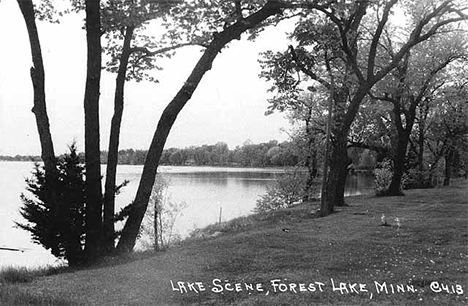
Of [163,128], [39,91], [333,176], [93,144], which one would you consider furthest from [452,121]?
[39,91]

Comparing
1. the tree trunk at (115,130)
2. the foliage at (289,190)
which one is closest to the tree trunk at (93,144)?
the tree trunk at (115,130)

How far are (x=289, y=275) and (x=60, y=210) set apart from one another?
6.38m

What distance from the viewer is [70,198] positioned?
12.0m

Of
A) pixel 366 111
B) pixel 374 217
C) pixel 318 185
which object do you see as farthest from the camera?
pixel 318 185

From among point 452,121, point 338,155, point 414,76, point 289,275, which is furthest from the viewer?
point 452,121

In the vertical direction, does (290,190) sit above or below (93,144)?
below

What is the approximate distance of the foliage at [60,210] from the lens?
1183 cm

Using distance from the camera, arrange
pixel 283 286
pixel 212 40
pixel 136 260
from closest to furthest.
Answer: pixel 283 286 < pixel 136 260 < pixel 212 40

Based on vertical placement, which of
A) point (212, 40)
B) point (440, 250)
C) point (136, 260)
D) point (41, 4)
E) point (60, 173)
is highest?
point (41, 4)

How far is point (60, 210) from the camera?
11.8 m

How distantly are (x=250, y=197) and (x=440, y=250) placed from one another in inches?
1566

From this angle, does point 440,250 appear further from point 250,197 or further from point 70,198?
point 250,197

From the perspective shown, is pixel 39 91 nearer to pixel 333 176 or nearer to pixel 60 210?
pixel 60 210

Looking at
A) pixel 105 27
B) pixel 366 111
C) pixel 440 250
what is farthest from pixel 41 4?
pixel 366 111
